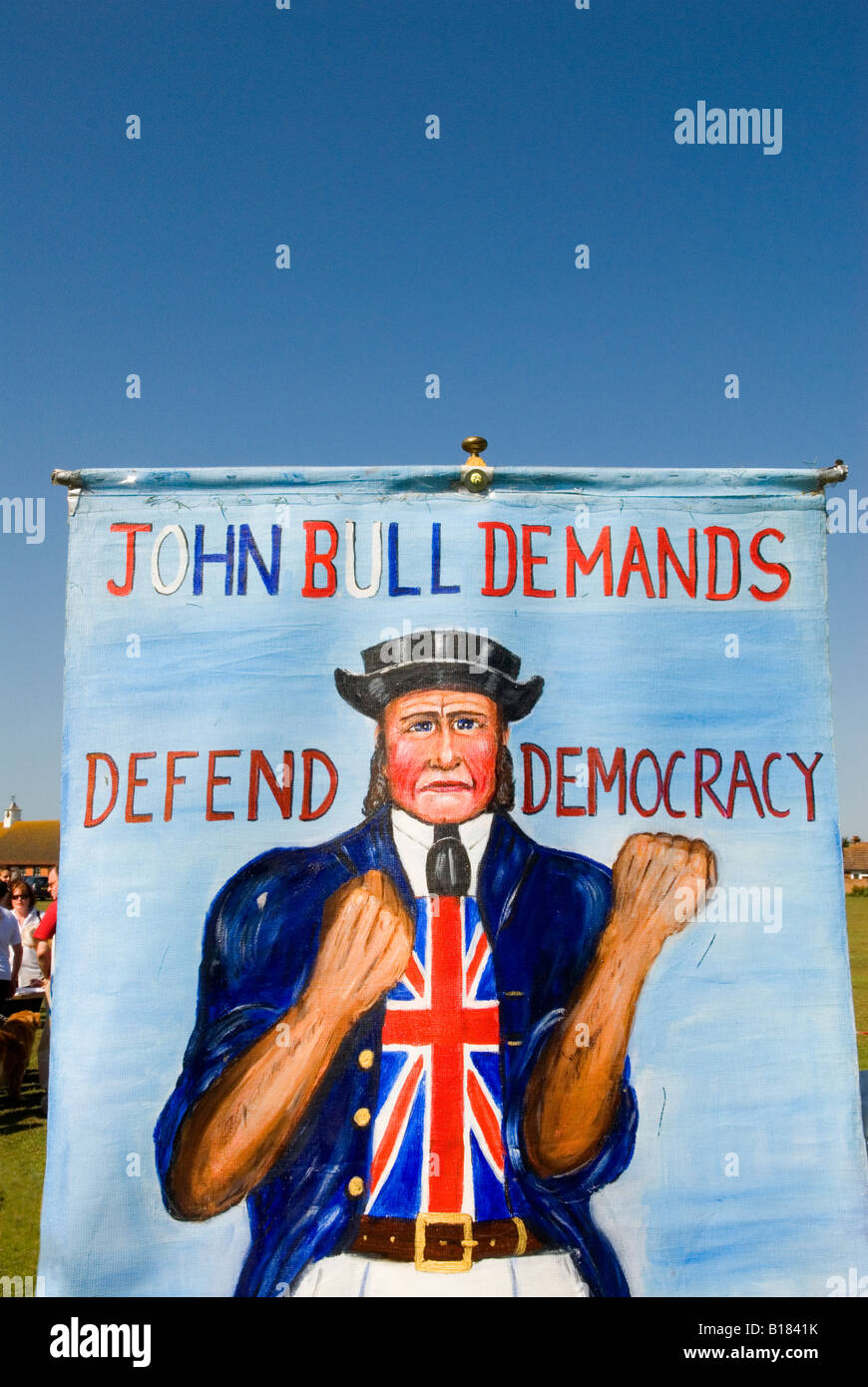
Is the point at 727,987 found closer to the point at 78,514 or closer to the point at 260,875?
the point at 260,875

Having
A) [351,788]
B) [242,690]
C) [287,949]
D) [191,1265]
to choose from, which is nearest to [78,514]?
[242,690]

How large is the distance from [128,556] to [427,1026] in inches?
72.7

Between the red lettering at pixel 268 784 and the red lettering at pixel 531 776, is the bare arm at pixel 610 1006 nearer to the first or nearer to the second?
the red lettering at pixel 531 776

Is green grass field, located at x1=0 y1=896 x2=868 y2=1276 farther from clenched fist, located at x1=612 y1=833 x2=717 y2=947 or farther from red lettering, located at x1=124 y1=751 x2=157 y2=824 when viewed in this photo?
clenched fist, located at x1=612 y1=833 x2=717 y2=947

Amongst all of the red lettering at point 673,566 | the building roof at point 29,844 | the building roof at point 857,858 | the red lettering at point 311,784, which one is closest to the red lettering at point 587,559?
the red lettering at point 673,566

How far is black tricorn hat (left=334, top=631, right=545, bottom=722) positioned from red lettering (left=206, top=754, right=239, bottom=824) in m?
0.46

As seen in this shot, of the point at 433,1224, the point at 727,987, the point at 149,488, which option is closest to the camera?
the point at 433,1224

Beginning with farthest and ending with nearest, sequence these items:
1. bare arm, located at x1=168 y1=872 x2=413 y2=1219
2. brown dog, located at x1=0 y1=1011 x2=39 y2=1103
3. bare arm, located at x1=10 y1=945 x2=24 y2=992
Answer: bare arm, located at x1=10 y1=945 x2=24 y2=992 → brown dog, located at x1=0 y1=1011 x2=39 y2=1103 → bare arm, located at x1=168 y1=872 x2=413 y2=1219

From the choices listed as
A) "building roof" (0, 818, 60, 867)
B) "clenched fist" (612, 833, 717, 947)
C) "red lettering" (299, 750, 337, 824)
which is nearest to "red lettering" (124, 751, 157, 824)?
"red lettering" (299, 750, 337, 824)

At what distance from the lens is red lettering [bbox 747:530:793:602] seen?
3.58 meters

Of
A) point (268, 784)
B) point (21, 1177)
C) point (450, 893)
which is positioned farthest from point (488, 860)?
point (21, 1177)

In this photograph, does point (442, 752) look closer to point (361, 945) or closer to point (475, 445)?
point (361, 945)

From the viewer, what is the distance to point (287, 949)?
3.31 meters

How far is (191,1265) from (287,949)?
0.96 metres
